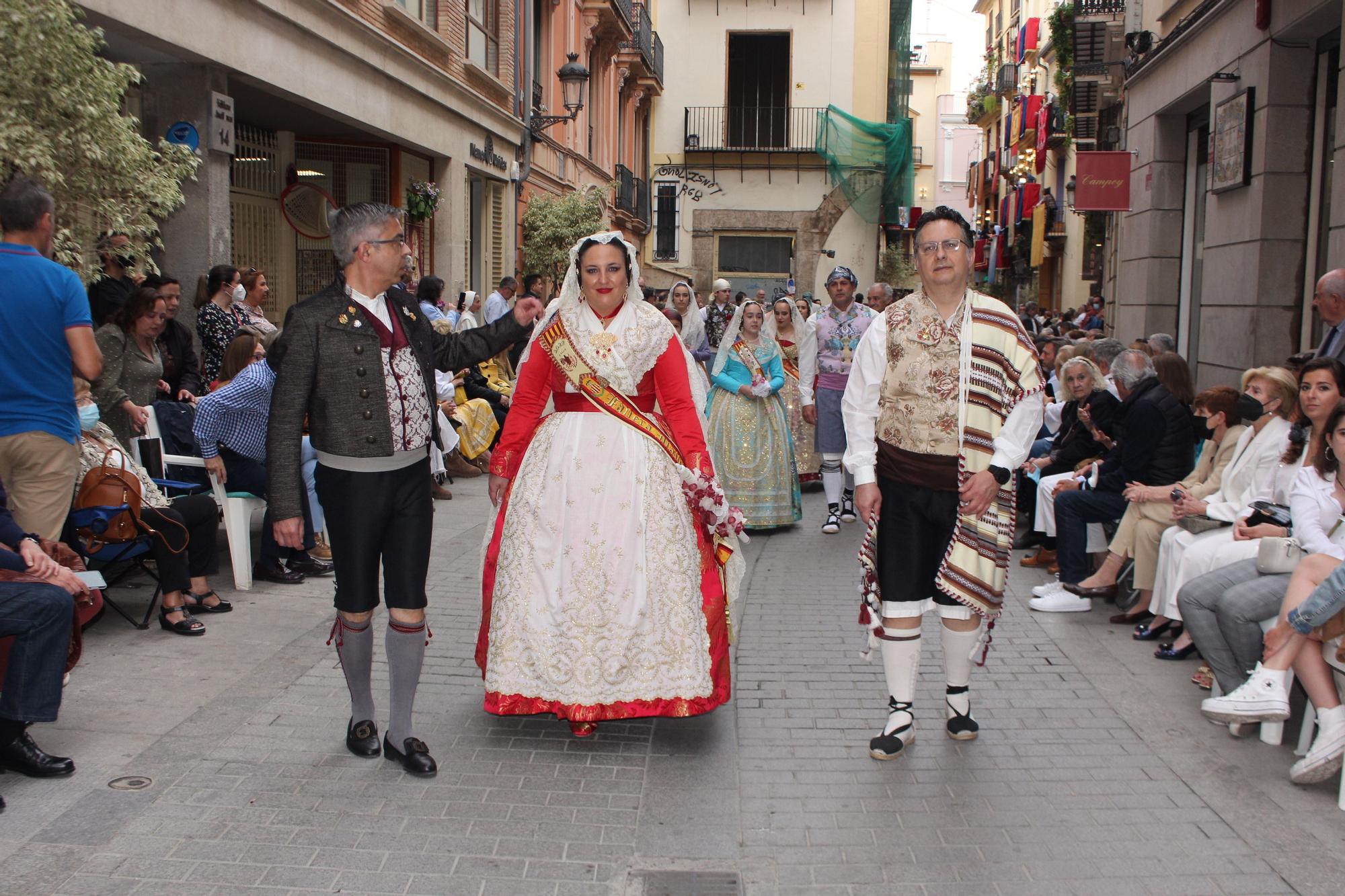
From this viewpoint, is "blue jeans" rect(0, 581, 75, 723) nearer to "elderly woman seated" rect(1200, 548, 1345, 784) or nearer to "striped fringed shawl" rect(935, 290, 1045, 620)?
"striped fringed shawl" rect(935, 290, 1045, 620)

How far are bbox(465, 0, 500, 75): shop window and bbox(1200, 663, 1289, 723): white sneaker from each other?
1458 cm

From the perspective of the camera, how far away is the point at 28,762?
13.4 ft

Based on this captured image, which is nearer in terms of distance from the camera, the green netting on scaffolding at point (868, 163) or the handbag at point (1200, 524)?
the handbag at point (1200, 524)

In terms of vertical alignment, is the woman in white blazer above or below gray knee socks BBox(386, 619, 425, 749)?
above

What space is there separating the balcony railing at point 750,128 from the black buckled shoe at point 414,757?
3006 centimetres

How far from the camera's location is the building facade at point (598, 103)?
68.0 feet

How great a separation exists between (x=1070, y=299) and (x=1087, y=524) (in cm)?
2491

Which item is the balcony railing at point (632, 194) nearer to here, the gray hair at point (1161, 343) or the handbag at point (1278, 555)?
the gray hair at point (1161, 343)

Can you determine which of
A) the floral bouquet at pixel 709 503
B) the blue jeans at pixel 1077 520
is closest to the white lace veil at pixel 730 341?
the blue jeans at pixel 1077 520

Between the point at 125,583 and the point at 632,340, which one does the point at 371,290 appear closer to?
the point at 632,340

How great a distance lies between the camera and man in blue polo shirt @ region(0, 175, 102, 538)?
4.65 m

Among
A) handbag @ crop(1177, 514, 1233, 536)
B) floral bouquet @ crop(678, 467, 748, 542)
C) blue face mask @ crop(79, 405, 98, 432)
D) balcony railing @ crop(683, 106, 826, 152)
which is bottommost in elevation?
handbag @ crop(1177, 514, 1233, 536)

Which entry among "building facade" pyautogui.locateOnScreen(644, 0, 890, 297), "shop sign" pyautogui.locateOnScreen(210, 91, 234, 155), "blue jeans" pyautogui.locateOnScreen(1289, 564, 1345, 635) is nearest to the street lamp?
"shop sign" pyautogui.locateOnScreen(210, 91, 234, 155)

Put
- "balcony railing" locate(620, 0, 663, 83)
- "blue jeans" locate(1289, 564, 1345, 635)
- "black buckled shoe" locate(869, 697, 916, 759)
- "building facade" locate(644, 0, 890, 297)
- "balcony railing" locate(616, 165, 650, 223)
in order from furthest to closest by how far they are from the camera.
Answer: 1. "building facade" locate(644, 0, 890, 297)
2. "balcony railing" locate(616, 165, 650, 223)
3. "balcony railing" locate(620, 0, 663, 83)
4. "black buckled shoe" locate(869, 697, 916, 759)
5. "blue jeans" locate(1289, 564, 1345, 635)
